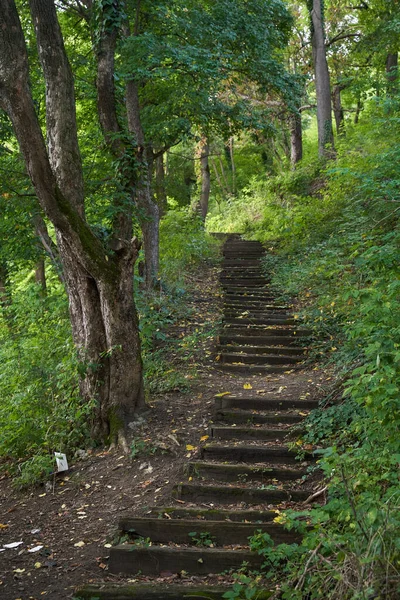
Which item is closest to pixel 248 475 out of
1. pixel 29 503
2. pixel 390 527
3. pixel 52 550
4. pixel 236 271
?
pixel 52 550

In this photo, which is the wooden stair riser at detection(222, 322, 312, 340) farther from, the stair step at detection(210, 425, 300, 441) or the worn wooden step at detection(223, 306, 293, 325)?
A: the stair step at detection(210, 425, 300, 441)

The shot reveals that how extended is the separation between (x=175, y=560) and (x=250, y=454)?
1.93m

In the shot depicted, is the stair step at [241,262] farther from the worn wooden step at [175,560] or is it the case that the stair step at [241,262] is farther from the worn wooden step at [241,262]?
the worn wooden step at [175,560]

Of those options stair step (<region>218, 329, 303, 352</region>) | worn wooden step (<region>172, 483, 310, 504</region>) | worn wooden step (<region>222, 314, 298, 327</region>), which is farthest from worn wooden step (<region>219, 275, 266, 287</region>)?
worn wooden step (<region>172, 483, 310, 504</region>)

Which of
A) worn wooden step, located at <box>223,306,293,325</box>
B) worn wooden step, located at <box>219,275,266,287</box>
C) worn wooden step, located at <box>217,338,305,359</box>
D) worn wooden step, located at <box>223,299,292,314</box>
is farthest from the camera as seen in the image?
worn wooden step, located at <box>219,275,266,287</box>

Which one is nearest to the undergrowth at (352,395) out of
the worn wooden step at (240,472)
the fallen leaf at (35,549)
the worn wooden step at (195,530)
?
the worn wooden step at (195,530)

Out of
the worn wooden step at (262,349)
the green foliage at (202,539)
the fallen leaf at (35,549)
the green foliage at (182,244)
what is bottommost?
the fallen leaf at (35,549)

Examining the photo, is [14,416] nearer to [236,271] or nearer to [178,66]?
[178,66]

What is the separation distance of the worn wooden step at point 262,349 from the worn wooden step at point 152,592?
5.57m

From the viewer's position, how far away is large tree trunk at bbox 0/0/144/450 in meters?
6.32

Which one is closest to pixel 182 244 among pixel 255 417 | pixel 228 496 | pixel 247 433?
pixel 255 417

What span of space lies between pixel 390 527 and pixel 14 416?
18.2 feet

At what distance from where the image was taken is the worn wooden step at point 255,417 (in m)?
6.99

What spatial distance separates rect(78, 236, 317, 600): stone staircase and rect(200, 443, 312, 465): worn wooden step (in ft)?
0.04
